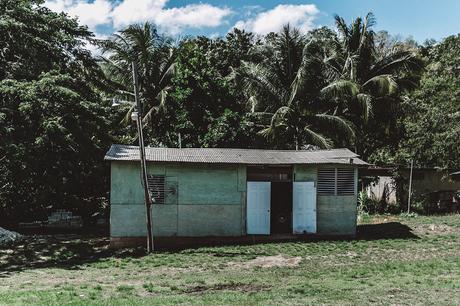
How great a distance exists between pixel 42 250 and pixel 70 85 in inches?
285

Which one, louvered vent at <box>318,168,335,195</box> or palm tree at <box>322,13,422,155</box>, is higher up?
palm tree at <box>322,13,422,155</box>

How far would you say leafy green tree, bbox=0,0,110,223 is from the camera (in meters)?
18.3

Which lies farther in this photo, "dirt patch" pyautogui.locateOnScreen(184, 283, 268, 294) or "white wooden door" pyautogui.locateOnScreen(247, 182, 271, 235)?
"white wooden door" pyautogui.locateOnScreen(247, 182, 271, 235)

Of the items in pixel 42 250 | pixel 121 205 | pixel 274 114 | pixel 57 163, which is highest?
pixel 274 114

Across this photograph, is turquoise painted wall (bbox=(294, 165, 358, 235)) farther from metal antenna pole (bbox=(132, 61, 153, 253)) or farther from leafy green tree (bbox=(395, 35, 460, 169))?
leafy green tree (bbox=(395, 35, 460, 169))

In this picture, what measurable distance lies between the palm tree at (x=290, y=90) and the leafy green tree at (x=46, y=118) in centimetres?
786

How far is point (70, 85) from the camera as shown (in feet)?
66.5

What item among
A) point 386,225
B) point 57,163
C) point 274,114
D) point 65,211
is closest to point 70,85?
point 57,163

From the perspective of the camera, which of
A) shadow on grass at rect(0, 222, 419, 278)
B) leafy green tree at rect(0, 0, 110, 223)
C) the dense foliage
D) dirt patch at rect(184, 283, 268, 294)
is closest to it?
dirt patch at rect(184, 283, 268, 294)

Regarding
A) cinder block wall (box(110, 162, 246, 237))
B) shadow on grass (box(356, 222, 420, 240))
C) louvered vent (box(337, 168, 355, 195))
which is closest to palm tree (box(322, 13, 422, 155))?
shadow on grass (box(356, 222, 420, 240))

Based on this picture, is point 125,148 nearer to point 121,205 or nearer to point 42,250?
point 121,205

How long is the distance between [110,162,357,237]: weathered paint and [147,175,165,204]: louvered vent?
0.47 ft

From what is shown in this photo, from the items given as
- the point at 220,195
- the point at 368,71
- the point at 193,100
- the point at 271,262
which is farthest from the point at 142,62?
the point at 271,262

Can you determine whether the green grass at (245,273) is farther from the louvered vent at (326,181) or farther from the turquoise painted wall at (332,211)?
the louvered vent at (326,181)
